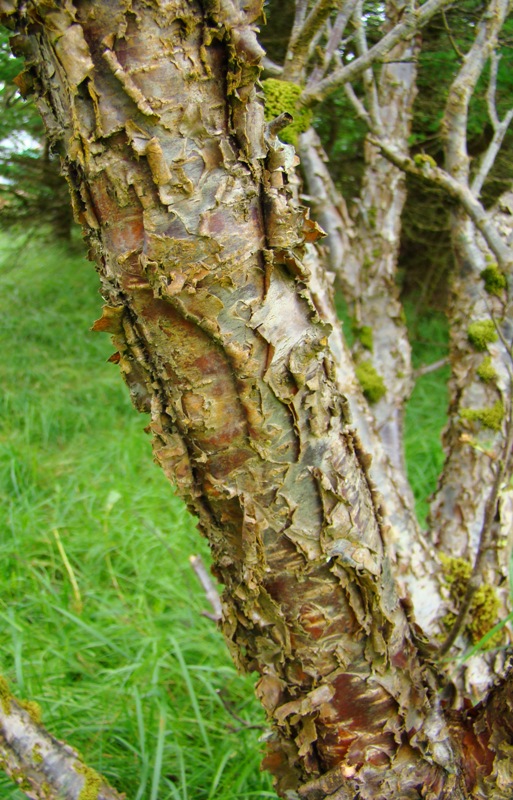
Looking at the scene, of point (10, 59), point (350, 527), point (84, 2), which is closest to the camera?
point (84, 2)

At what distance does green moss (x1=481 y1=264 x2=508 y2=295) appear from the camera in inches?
64.9

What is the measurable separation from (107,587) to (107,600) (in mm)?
187

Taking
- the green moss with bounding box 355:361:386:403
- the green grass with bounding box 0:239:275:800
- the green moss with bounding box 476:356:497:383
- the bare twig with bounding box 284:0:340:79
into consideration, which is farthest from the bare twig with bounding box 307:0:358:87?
the green grass with bounding box 0:239:275:800

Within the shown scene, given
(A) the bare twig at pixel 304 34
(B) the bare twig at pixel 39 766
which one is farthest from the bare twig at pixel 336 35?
(B) the bare twig at pixel 39 766

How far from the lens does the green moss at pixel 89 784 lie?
1.02 metres

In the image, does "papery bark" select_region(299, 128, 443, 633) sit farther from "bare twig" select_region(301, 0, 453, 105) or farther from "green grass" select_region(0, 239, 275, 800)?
"green grass" select_region(0, 239, 275, 800)

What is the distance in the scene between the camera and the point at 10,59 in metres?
2.08

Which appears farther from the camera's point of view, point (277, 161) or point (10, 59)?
point (10, 59)

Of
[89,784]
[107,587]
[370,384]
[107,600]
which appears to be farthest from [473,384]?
[107,587]

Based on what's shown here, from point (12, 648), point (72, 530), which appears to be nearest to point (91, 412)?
point (72, 530)

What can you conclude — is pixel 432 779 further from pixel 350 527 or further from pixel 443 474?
pixel 443 474

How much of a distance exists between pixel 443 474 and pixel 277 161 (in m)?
1.29

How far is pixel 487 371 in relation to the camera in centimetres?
166

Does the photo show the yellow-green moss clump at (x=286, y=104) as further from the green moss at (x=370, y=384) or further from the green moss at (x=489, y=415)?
the green moss at (x=370, y=384)
